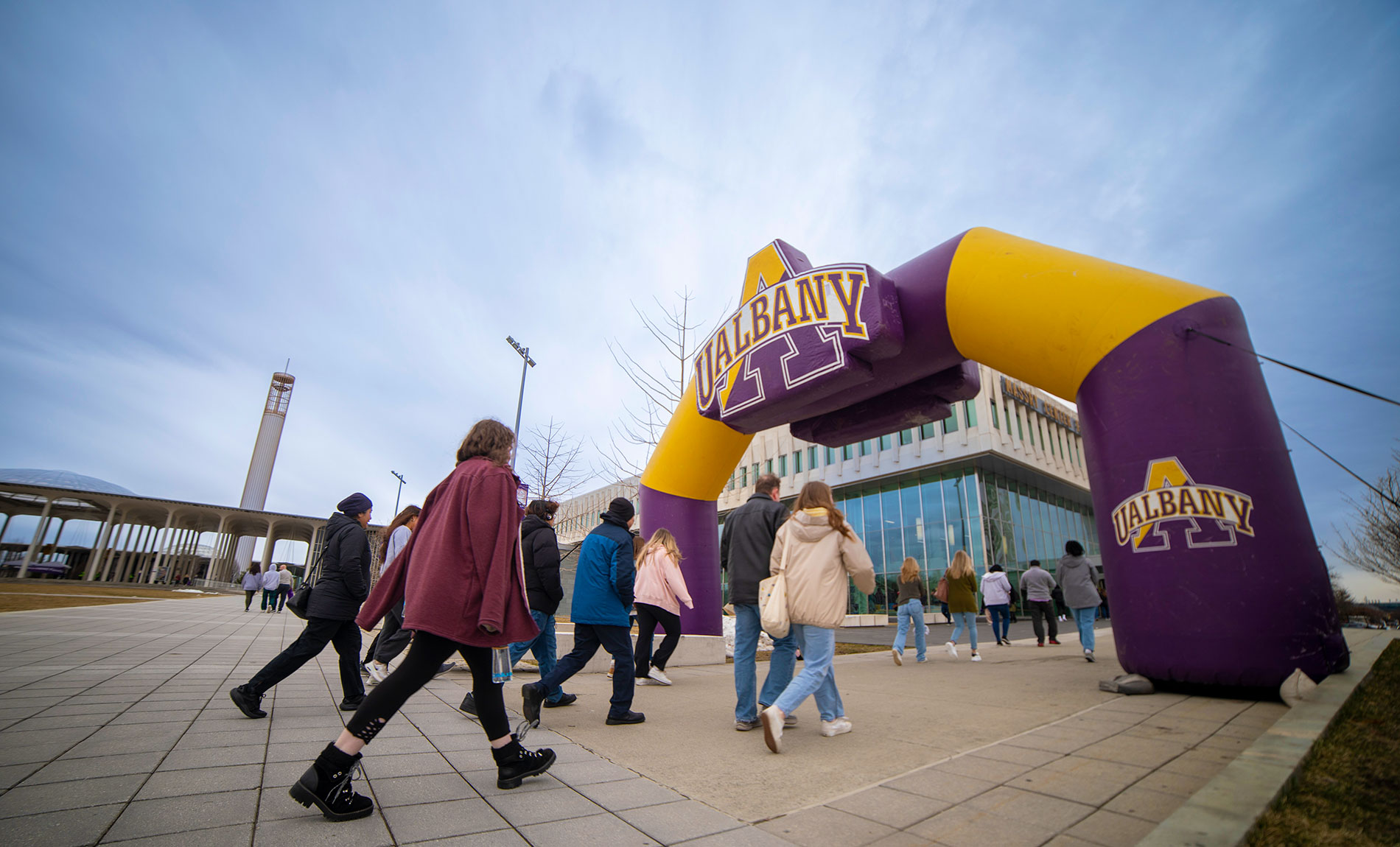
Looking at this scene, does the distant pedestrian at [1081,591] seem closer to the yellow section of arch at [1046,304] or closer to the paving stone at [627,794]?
the yellow section of arch at [1046,304]

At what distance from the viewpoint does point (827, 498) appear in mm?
4250

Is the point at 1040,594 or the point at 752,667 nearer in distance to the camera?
the point at 752,667

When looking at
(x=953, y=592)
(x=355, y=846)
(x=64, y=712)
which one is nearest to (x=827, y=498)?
(x=355, y=846)

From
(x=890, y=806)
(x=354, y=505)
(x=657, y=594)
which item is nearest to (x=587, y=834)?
(x=890, y=806)

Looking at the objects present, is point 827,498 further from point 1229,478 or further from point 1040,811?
point 1229,478

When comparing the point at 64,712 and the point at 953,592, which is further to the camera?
the point at 953,592

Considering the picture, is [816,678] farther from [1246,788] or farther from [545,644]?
[545,644]

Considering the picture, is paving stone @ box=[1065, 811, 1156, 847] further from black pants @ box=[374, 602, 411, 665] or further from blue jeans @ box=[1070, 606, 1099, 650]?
blue jeans @ box=[1070, 606, 1099, 650]

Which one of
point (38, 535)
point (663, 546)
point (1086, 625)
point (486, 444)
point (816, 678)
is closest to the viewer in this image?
point (486, 444)

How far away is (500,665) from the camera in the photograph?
2947mm

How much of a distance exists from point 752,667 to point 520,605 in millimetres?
1991

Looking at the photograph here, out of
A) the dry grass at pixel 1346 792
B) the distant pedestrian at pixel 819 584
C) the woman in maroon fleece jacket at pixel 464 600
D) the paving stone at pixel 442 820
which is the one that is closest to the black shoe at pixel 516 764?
the woman in maroon fleece jacket at pixel 464 600

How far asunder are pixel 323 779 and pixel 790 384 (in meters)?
6.08

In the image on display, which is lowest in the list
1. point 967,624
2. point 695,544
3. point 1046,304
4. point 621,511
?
point 967,624
